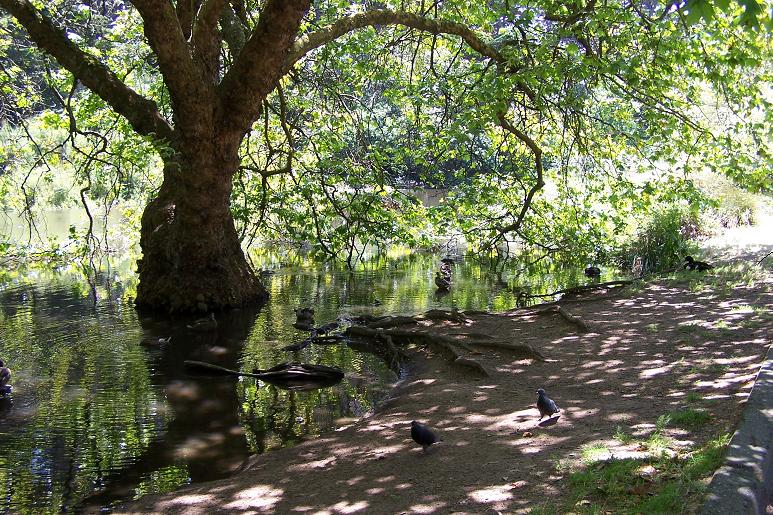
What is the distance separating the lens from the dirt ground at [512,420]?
4.79 metres

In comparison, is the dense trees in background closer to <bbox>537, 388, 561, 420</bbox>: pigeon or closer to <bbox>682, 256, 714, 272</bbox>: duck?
<bbox>682, 256, 714, 272</bbox>: duck

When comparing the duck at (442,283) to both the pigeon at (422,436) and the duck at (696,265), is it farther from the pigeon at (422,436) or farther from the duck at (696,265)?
the pigeon at (422,436)

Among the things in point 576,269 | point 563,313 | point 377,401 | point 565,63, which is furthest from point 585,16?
point 576,269

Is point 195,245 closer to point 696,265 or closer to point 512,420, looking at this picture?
point 512,420

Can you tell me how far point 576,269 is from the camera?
1930 cm

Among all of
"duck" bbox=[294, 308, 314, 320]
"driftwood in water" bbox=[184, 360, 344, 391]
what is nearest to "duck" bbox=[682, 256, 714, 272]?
"duck" bbox=[294, 308, 314, 320]

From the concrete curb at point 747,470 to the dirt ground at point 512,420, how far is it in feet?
0.65

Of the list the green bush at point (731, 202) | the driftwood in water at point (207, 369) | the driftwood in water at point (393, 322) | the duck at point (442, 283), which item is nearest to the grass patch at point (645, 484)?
the driftwood in water at point (207, 369)

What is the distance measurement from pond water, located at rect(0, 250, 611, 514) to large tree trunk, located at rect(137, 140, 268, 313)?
50 centimetres

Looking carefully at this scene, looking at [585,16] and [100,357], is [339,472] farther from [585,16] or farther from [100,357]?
[585,16]

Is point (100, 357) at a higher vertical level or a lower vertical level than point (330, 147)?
lower

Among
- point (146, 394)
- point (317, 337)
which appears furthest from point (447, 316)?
point (146, 394)

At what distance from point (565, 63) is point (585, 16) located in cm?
77

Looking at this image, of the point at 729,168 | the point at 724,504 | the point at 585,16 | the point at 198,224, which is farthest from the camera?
the point at 198,224
